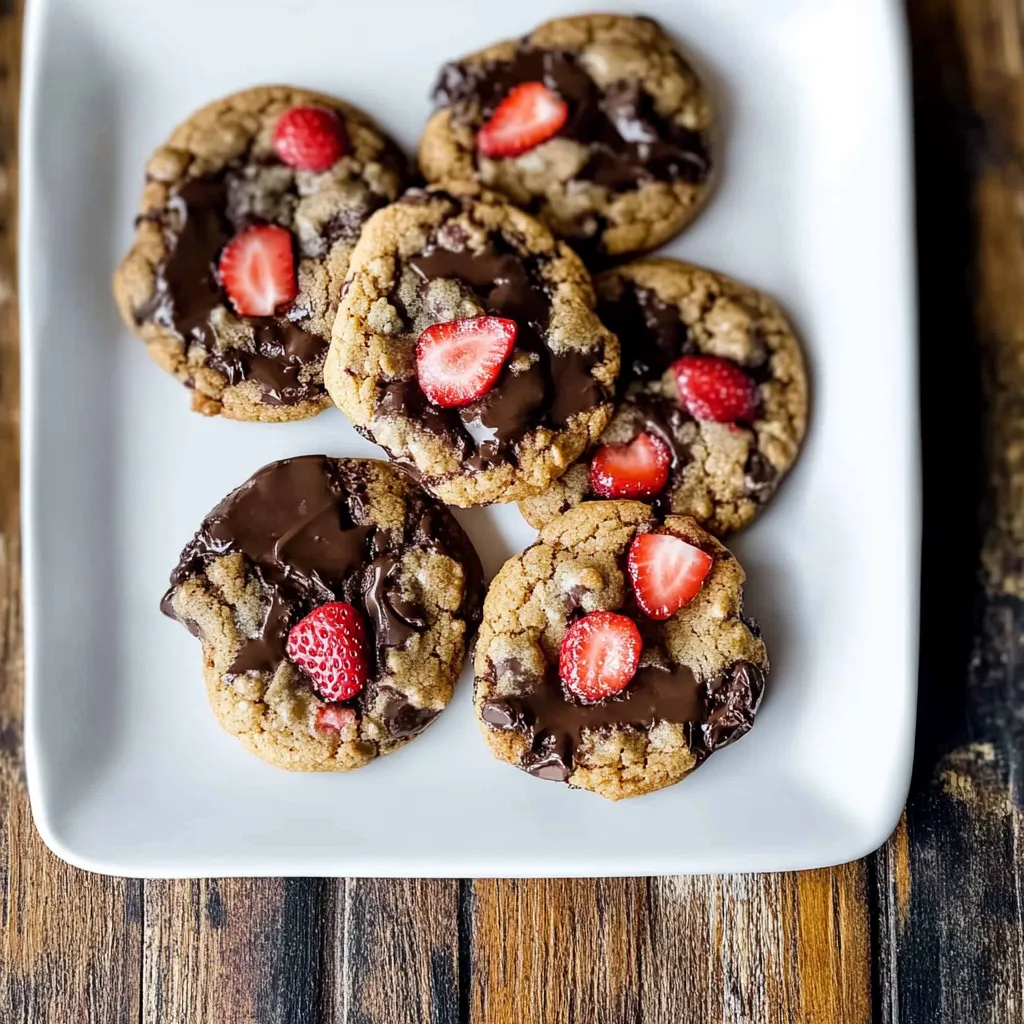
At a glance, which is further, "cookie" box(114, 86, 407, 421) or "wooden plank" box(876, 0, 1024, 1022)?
"wooden plank" box(876, 0, 1024, 1022)

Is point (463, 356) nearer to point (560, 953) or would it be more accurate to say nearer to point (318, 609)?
point (318, 609)

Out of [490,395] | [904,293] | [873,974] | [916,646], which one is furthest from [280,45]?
[873,974]

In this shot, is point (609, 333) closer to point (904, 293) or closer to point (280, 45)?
point (904, 293)

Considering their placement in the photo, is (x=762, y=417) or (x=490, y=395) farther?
(x=762, y=417)

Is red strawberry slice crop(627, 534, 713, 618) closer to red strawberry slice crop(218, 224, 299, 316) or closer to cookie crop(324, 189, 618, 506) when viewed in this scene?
cookie crop(324, 189, 618, 506)

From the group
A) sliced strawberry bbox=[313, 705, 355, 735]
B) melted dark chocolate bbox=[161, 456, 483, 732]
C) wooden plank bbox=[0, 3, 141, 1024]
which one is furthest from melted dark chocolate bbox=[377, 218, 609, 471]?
wooden plank bbox=[0, 3, 141, 1024]

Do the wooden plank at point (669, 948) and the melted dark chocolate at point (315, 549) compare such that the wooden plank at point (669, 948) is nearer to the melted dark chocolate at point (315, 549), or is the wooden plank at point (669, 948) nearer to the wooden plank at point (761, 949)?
the wooden plank at point (761, 949)
